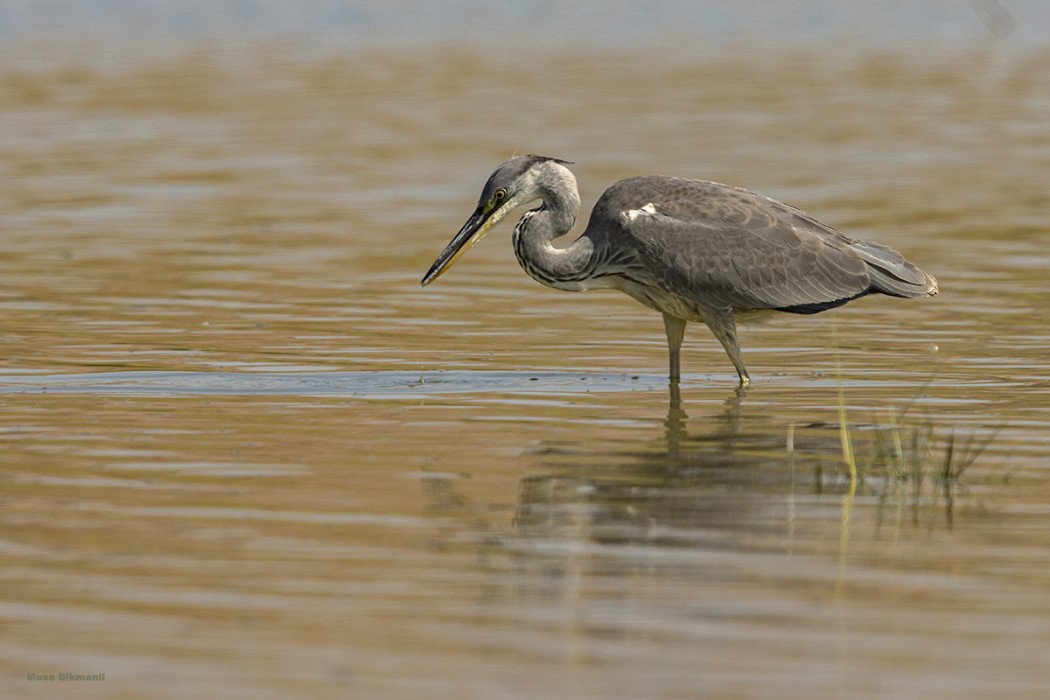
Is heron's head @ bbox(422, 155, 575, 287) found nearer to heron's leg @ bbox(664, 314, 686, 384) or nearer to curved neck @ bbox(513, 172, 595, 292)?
curved neck @ bbox(513, 172, 595, 292)

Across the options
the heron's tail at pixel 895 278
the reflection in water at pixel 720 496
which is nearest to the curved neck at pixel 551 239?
the heron's tail at pixel 895 278

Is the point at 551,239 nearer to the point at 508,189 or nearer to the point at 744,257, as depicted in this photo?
the point at 508,189

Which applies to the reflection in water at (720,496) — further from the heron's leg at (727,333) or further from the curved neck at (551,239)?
the curved neck at (551,239)

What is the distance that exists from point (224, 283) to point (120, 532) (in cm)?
709

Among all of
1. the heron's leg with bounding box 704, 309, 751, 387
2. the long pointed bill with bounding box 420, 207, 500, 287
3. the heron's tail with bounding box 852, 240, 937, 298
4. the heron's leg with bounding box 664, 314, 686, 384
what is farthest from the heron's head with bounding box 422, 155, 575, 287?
the heron's tail with bounding box 852, 240, 937, 298

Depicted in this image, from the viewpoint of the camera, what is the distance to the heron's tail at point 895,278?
1124cm

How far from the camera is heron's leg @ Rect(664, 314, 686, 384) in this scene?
10.9 metres

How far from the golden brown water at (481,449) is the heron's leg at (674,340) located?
193mm

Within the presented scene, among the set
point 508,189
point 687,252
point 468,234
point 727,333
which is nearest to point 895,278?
point 727,333

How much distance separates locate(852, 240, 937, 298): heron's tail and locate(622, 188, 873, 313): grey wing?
52 mm

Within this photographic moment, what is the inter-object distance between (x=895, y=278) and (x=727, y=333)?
1.06 m

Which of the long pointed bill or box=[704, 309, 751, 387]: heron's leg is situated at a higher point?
the long pointed bill

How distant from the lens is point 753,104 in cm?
2489

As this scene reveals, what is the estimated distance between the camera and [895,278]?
11273 mm
